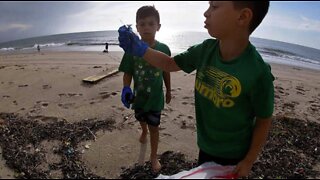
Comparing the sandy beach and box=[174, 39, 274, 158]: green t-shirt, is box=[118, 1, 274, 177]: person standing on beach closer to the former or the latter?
box=[174, 39, 274, 158]: green t-shirt

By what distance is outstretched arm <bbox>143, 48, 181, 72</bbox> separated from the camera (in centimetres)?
227

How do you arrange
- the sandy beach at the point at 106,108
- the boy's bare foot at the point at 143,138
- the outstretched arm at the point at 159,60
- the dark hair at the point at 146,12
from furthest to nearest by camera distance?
the boy's bare foot at the point at 143,138, the sandy beach at the point at 106,108, the dark hair at the point at 146,12, the outstretched arm at the point at 159,60

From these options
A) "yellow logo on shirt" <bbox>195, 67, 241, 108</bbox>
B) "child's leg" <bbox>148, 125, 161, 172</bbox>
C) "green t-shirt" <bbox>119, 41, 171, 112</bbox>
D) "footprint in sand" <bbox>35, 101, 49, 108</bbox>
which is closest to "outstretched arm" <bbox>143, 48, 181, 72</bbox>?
"yellow logo on shirt" <bbox>195, 67, 241, 108</bbox>

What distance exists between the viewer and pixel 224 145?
2125 millimetres

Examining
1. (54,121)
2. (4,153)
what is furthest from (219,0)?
(54,121)

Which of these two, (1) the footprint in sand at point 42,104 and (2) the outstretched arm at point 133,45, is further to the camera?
(1) the footprint in sand at point 42,104

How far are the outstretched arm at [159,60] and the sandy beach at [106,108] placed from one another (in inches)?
63.8

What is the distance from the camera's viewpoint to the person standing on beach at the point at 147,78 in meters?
3.38

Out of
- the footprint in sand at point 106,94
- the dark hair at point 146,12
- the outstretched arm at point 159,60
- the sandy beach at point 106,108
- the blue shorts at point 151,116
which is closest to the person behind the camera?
the outstretched arm at point 159,60

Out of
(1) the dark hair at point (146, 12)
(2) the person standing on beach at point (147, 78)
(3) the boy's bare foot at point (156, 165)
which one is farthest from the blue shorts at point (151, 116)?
(1) the dark hair at point (146, 12)

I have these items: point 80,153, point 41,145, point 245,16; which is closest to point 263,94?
point 245,16

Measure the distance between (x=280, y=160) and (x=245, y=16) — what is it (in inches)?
101

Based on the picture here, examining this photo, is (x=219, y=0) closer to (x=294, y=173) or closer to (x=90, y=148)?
(x=294, y=173)

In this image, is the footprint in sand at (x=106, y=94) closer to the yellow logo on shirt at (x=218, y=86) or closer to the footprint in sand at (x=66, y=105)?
the footprint in sand at (x=66, y=105)
